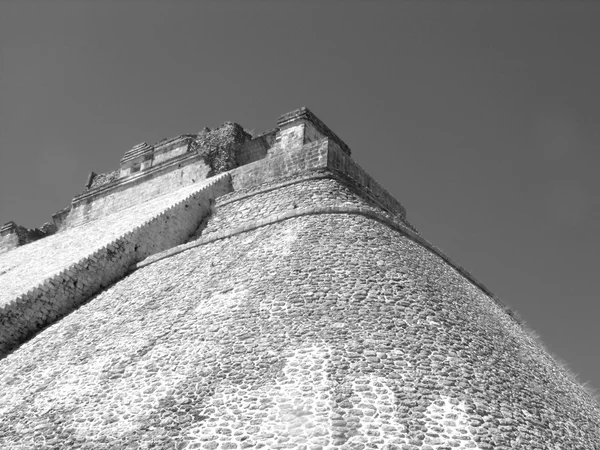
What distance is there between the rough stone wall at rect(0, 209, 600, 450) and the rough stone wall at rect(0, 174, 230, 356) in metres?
0.43

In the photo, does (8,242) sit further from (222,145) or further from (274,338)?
(274,338)

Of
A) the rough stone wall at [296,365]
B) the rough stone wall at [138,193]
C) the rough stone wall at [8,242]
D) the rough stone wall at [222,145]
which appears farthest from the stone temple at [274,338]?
the rough stone wall at [8,242]

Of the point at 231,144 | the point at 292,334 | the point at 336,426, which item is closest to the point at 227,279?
the point at 292,334

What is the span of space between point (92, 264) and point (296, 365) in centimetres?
518

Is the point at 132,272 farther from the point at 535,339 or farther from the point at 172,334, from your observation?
the point at 535,339

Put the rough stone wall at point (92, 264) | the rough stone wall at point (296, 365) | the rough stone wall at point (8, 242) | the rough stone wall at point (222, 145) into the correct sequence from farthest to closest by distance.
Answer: the rough stone wall at point (8, 242) → the rough stone wall at point (222, 145) → the rough stone wall at point (92, 264) → the rough stone wall at point (296, 365)

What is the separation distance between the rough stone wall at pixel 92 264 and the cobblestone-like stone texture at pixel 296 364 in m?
0.41

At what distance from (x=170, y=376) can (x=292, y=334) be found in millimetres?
1441

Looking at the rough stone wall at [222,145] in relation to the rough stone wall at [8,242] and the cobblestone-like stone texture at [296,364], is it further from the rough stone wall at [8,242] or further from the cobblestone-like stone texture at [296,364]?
the rough stone wall at [8,242]

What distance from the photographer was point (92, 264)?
10.5 meters

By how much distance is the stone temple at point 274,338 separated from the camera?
242 inches

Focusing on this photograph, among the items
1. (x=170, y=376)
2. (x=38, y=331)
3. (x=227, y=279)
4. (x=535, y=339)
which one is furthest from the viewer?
(x=535, y=339)

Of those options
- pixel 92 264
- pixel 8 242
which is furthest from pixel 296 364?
pixel 8 242

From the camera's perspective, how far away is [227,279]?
895 cm
